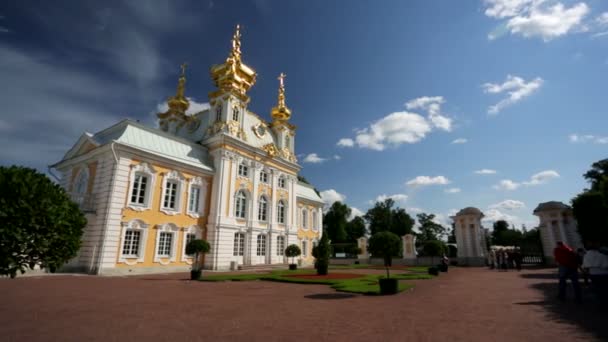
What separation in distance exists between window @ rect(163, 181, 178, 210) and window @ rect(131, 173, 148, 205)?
1.49 m

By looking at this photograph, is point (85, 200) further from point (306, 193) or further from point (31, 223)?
point (306, 193)

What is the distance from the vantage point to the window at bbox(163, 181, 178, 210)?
22.7m

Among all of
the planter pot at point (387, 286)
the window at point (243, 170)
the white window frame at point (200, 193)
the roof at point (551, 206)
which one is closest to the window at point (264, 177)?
the window at point (243, 170)

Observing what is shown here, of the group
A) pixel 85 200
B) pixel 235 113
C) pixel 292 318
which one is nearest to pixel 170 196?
pixel 85 200

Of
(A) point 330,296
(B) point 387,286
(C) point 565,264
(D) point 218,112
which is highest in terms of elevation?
(D) point 218,112

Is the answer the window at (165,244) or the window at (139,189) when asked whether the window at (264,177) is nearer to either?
the window at (165,244)

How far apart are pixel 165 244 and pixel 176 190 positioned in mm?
4153

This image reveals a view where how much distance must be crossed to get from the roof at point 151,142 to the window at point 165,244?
567cm

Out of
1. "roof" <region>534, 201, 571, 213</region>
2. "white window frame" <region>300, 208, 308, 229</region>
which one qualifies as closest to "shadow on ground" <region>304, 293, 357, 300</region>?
"white window frame" <region>300, 208, 308, 229</region>

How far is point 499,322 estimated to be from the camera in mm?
6402

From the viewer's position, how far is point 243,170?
1139 inches

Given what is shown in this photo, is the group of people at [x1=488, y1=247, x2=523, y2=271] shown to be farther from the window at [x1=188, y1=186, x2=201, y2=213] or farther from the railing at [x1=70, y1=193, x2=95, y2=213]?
the railing at [x1=70, y1=193, x2=95, y2=213]

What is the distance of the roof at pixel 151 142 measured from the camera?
21.4m

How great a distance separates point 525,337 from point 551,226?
3152 cm
